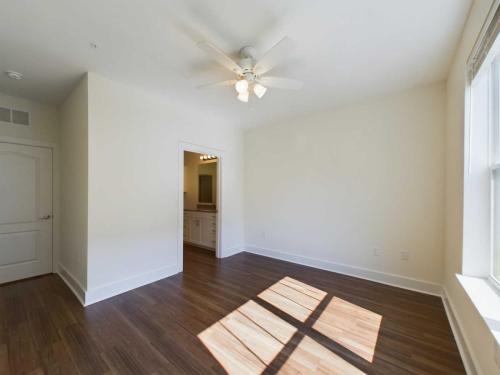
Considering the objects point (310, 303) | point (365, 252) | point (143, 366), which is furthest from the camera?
point (365, 252)

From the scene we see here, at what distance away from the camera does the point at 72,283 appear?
2807mm

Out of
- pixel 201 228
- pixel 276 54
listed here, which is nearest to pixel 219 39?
pixel 276 54

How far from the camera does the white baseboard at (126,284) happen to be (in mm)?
2439

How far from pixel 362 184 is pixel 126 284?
3.51m

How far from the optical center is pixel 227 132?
4.25m

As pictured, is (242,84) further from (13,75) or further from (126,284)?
(126,284)

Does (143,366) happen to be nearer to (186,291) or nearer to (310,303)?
(186,291)

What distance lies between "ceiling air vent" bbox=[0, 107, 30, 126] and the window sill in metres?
5.25

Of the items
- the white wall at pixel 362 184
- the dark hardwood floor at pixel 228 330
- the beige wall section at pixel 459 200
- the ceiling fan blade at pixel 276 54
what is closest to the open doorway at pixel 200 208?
the white wall at pixel 362 184

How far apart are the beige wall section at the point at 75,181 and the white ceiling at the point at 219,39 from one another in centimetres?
32

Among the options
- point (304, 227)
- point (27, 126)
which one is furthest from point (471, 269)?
point (27, 126)

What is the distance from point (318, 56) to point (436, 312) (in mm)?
2927

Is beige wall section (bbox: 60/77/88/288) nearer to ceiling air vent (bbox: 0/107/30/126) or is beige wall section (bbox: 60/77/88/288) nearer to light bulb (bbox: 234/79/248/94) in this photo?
ceiling air vent (bbox: 0/107/30/126)

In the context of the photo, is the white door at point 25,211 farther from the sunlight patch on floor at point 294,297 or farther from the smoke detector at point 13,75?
the sunlight patch on floor at point 294,297
